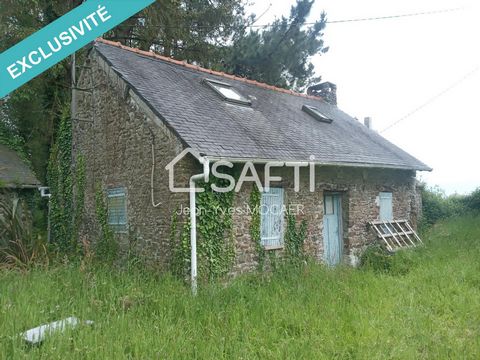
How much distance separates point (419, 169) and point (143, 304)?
424 inches

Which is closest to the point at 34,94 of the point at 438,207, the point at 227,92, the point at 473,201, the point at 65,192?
the point at 65,192

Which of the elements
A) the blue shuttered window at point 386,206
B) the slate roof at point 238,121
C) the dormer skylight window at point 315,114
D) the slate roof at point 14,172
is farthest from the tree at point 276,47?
the slate roof at point 14,172

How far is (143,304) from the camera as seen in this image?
5.54 metres

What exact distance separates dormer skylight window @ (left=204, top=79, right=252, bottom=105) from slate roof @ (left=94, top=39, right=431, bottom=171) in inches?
6.6

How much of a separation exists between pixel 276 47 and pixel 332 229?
11.3 m

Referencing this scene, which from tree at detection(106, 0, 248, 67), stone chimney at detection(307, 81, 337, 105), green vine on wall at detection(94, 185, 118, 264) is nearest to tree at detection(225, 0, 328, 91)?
tree at detection(106, 0, 248, 67)

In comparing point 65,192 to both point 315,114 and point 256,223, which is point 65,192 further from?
point 315,114

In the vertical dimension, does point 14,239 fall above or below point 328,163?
below

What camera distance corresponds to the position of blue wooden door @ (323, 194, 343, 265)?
33.3ft

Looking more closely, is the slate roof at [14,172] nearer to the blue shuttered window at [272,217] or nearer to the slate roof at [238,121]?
the slate roof at [238,121]

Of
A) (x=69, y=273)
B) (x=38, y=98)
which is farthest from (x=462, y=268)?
(x=38, y=98)

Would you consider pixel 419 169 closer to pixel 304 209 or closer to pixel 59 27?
pixel 304 209

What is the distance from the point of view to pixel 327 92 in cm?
1684

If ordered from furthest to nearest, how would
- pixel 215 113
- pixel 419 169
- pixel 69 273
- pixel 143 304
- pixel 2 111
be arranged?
1. pixel 2 111
2. pixel 419 169
3. pixel 215 113
4. pixel 69 273
5. pixel 143 304
